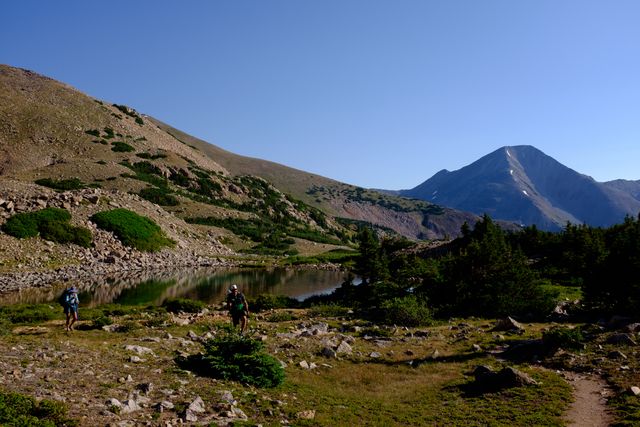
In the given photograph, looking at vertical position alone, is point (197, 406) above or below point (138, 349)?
above

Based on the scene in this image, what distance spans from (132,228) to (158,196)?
3068 centimetres

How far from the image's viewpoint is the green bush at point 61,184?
292 feet

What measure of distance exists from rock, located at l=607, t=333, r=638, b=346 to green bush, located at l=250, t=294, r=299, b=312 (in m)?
24.5

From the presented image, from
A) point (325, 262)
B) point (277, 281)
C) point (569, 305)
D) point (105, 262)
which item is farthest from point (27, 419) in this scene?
point (325, 262)

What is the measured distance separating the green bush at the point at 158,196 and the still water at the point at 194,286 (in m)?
36.3

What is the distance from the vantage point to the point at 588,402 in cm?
1410

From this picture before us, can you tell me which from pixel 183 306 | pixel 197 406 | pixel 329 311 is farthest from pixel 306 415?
pixel 183 306

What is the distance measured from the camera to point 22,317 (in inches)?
1094

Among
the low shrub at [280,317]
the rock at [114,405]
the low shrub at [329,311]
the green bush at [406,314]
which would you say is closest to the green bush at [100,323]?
the low shrub at [280,317]

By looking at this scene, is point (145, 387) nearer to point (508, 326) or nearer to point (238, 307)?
point (238, 307)

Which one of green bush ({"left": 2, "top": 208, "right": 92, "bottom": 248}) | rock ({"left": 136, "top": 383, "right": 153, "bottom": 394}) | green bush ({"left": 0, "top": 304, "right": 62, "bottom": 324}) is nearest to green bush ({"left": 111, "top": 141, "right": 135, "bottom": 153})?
green bush ({"left": 2, "top": 208, "right": 92, "bottom": 248})

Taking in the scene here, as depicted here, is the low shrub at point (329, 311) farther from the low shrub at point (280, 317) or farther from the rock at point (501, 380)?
the rock at point (501, 380)

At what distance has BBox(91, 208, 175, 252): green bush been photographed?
70519 millimetres

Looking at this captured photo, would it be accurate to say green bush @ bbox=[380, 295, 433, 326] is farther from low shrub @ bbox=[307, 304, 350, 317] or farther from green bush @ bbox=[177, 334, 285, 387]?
green bush @ bbox=[177, 334, 285, 387]
